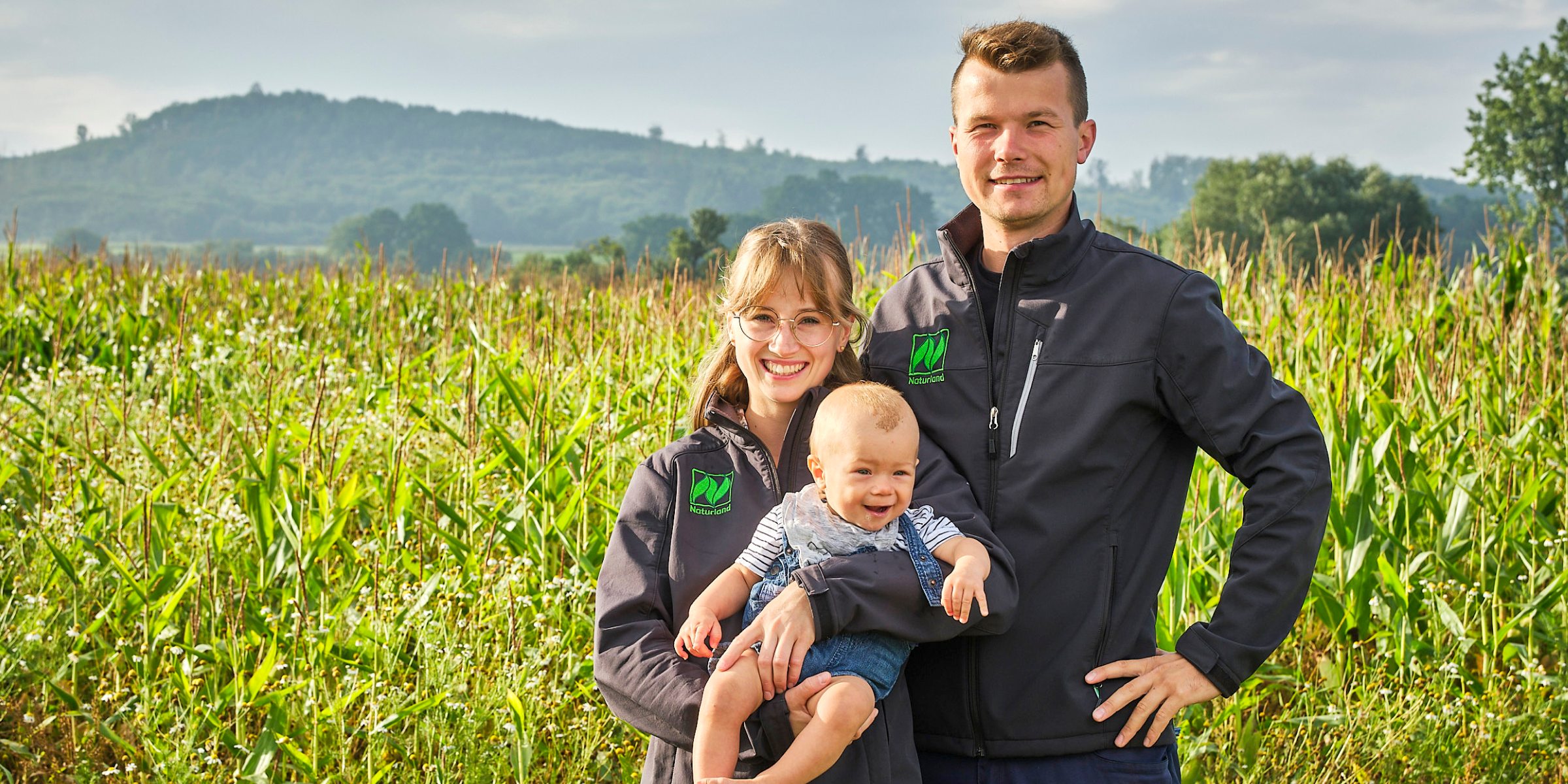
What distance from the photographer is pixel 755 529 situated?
1835mm

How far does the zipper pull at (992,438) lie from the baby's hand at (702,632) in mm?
648

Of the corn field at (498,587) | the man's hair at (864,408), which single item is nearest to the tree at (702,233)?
the corn field at (498,587)

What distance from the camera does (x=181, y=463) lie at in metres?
4.46

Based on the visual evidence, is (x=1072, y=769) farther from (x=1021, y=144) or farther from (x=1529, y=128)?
(x=1529, y=128)

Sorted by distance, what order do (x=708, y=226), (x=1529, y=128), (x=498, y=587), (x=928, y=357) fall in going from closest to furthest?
(x=928, y=357)
(x=498, y=587)
(x=1529, y=128)
(x=708, y=226)

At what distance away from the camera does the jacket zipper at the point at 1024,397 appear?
1.90m

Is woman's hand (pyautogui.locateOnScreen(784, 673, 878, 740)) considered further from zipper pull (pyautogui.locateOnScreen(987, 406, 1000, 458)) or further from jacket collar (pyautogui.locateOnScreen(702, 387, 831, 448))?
zipper pull (pyautogui.locateOnScreen(987, 406, 1000, 458))

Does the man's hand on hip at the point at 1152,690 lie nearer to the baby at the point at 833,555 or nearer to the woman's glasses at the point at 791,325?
the baby at the point at 833,555

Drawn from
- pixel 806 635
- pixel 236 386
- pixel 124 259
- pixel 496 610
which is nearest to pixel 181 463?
pixel 236 386

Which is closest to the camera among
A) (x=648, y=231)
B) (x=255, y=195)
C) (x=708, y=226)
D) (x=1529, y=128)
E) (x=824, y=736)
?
(x=824, y=736)

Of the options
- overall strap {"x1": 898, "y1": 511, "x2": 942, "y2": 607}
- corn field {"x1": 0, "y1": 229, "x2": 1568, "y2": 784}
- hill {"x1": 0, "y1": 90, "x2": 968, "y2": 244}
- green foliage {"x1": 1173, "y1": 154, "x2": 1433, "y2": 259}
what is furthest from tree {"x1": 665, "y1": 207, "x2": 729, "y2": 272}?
hill {"x1": 0, "y1": 90, "x2": 968, "y2": 244}

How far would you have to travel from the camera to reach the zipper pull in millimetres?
1912

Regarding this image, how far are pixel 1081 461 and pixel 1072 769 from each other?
0.59 metres

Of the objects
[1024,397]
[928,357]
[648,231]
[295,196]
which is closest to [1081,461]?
[1024,397]
